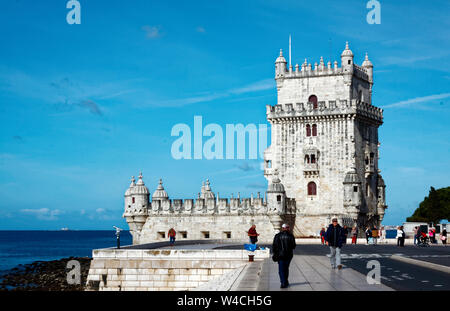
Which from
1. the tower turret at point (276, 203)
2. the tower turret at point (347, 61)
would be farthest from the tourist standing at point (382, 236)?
the tower turret at point (347, 61)

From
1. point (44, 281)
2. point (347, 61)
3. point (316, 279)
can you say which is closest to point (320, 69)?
point (347, 61)

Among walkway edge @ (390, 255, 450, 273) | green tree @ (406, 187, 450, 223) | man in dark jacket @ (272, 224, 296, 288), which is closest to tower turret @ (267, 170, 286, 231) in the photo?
walkway edge @ (390, 255, 450, 273)

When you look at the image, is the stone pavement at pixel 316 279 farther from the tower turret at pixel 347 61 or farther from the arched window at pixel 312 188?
the tower turret at pixel 347 61

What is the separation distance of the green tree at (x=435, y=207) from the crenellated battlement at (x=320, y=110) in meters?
46.4

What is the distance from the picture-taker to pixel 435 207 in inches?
4190

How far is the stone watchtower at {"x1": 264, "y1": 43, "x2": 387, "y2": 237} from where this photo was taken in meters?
62.0

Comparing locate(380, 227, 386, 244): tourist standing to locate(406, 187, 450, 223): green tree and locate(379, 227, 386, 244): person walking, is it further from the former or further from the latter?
locate(406, 187, 450, 223): green tree

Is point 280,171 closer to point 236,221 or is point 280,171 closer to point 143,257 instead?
point 236,221

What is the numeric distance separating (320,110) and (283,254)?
43562 millimetres

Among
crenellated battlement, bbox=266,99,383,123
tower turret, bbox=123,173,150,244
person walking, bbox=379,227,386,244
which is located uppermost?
crenellated battlement, bbox=266,99,383,123

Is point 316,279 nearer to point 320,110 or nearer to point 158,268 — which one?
point 158,268

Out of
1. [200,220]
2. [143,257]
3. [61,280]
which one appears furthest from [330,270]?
[200,220]

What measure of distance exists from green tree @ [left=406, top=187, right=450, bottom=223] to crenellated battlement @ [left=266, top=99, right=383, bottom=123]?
4642 cm

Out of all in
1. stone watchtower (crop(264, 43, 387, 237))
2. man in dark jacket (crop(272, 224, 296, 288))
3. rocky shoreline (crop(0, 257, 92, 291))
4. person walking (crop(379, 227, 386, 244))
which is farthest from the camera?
stone watchtower (crop(264, 43, 387, 237))
